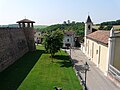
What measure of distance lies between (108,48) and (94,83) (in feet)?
16.2

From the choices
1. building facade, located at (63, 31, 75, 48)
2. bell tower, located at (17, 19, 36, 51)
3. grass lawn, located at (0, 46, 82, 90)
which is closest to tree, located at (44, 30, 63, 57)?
grass lawn, located at (0, 46, 82, 90)

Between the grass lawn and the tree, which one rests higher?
the tree

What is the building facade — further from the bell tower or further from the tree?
the tree

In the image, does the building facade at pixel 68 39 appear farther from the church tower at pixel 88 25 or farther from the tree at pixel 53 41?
the tree at pixel 53 41

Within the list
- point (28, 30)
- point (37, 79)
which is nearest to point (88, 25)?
point (28, 30)

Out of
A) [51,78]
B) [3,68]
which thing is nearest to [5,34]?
[3,68]

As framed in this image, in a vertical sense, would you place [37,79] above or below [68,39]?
below

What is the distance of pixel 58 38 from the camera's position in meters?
27.8

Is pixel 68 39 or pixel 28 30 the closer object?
pixel 28 30

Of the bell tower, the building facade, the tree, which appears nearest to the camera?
the tree

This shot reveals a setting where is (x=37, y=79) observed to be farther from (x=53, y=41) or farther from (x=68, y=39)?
(x=68, y=39)

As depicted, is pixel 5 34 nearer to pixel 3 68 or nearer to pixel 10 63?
pixel 10 63

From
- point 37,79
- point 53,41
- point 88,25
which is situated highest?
point 88,25

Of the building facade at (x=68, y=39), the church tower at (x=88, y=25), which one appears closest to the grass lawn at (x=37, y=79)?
the church tower at (x=88, y=25)
